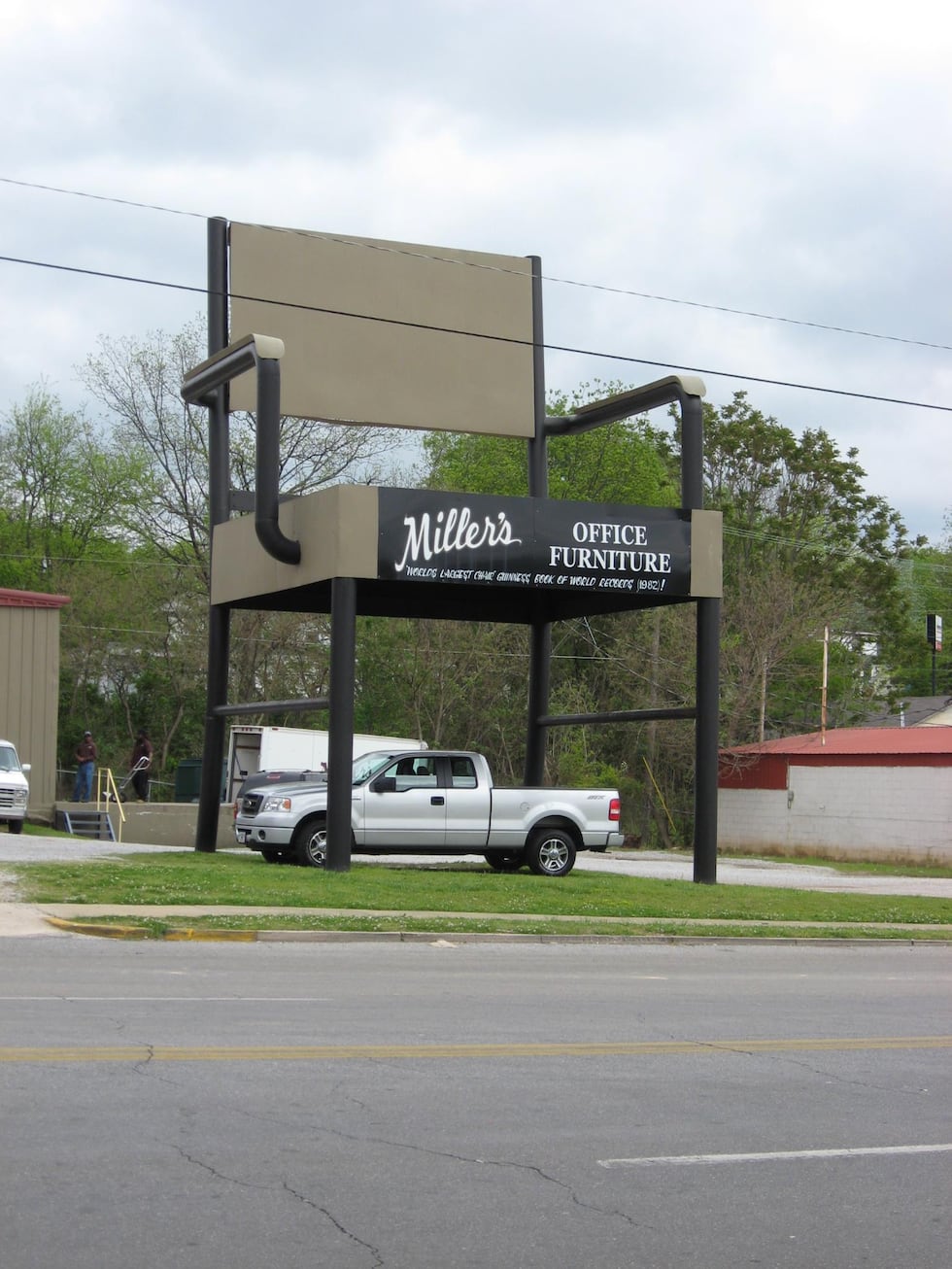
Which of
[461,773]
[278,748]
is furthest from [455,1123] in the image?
[278,748]

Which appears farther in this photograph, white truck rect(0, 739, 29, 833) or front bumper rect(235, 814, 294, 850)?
white truck rect(0, 739, 29, 833)

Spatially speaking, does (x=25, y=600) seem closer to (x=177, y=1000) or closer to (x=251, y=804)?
(x=251, y=804)

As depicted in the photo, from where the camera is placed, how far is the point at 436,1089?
811 cm

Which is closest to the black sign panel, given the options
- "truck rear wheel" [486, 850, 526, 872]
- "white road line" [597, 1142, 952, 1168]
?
"truck rear wheel" [486, 850, 526, 872]

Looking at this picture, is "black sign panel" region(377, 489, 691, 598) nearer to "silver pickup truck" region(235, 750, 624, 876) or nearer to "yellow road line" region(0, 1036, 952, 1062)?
"silver pickup truck" region(235, 750, 624, 876)

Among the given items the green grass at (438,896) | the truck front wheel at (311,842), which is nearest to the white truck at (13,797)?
the green grass at (438,896)

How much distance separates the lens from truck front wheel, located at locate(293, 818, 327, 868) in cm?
2258

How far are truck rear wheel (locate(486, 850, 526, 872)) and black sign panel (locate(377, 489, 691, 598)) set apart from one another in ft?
15.4

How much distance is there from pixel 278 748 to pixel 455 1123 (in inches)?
1188

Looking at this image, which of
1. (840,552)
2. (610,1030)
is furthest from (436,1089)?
(840,552)

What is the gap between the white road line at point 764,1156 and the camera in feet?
22.2

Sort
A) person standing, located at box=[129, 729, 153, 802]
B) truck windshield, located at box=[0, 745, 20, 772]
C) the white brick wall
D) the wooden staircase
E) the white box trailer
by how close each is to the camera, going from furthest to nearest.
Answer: person standing, located at box=[129, 729, 153, 802], the white brick wall, the white box trailer, the wooden staircase, truck windshield, located at box=[0, 745, 20, 772]

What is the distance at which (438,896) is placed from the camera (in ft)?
62.4

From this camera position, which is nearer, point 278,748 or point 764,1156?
point 764,1156
